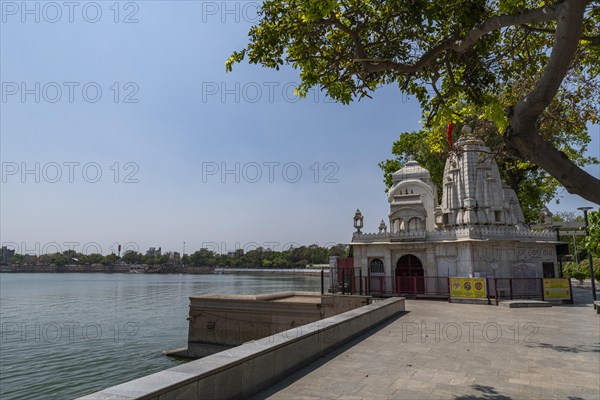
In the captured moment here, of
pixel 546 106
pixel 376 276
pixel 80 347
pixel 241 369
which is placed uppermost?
pixel 546 106

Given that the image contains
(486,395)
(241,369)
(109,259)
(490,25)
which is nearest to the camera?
(241,369)

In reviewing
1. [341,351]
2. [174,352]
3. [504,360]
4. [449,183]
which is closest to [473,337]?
[504,360]

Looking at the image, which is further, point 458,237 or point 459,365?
point 458,237

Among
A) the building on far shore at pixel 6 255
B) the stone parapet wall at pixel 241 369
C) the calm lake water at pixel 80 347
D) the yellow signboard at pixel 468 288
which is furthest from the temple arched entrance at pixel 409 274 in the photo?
the building on far shore at pixel 6 255

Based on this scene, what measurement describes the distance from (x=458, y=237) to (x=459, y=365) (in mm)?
17064

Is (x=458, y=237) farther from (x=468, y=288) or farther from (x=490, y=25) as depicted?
(x=490, y=25)

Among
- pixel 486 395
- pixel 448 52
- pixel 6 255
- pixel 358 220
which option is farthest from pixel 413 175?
pixel 6 255

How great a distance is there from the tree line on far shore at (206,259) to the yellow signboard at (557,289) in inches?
4457

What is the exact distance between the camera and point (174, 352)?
70.2ft

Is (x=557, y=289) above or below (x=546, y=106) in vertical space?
below

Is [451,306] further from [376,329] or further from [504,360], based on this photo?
[504,360]

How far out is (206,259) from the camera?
160750 millimetres

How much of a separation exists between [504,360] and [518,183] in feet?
103

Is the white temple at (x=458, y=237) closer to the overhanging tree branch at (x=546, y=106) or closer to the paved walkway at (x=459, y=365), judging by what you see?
the paved walkway at (x=459, y=365)
